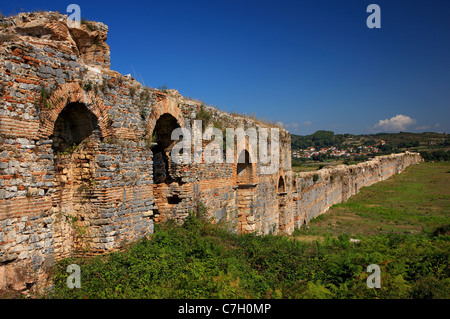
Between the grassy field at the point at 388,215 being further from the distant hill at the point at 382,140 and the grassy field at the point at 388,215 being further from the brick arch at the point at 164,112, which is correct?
the distant hill at the point at 382,140

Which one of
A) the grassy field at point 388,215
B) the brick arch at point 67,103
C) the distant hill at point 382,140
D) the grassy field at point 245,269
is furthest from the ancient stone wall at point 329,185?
the distant hill at point 382,140

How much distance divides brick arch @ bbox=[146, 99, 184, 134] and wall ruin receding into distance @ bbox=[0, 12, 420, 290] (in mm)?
32

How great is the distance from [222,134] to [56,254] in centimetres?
707

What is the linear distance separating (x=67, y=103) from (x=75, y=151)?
48.7 inches

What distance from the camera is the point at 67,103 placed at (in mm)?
6199

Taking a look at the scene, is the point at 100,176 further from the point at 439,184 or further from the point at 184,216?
the point at 439,184

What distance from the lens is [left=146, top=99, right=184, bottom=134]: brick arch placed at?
8391 millimetres

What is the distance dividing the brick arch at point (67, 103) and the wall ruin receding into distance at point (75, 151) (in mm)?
19

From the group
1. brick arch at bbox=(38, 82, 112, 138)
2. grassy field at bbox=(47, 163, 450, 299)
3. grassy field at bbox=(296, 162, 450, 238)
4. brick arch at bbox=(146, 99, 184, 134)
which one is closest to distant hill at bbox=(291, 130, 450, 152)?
grassy field at bbox=(296, 162, 450, 238)

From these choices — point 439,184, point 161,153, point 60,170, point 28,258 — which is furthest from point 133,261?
point 439,184

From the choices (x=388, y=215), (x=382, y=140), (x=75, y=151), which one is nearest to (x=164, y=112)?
(x=75, y=151)

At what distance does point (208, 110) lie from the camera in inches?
437

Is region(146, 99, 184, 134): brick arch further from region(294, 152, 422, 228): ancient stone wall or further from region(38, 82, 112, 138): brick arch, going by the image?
region(294, 152, 422, 228): ancient stone wall

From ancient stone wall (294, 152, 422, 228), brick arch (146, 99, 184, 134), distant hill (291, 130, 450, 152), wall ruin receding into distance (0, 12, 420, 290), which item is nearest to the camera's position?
wall ruin receding into distance (0, 12, 420, 290)
